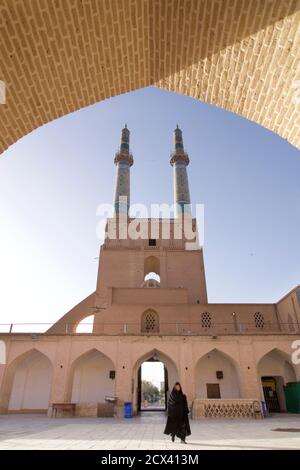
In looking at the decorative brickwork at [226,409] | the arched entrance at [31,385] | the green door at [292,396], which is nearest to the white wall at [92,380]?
the arched entrance at [31,385]

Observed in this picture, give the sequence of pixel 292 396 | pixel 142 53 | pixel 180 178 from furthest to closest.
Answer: pixel 180 178 → pixel 292 396 → pixel 142 53

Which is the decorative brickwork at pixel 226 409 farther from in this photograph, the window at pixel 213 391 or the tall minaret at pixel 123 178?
the tall minaret at pixel 123 178

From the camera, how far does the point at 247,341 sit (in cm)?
1736

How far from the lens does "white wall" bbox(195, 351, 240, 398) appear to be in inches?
719

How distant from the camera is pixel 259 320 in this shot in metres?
21.8

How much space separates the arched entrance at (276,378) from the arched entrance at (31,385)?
13.1 m

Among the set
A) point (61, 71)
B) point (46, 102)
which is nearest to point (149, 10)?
point (61, 71)

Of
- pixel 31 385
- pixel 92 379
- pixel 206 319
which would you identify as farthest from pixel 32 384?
pixel 206 319

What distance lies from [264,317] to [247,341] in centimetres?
522

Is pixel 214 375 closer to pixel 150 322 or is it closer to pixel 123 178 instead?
pixel 150 322

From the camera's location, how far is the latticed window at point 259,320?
2161 centimetres

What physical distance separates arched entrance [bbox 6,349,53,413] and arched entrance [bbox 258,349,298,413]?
1310 cm

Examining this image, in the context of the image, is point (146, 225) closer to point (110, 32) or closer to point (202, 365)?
point (202, 365)

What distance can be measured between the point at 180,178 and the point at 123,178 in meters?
6.39
